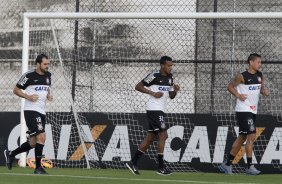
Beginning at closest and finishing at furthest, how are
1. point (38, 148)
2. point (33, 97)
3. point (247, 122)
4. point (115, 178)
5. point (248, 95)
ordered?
point (115, 178), point (33, 97), point (38, 148), point (247, 122), point (248, 95)

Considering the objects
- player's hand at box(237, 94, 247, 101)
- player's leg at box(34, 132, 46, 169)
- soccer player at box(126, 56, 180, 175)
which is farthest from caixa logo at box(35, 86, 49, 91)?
player's hand at box(237, 94, 247, 101)

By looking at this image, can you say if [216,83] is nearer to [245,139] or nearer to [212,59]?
[212,59]

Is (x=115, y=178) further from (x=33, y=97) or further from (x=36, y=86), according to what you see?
(x=36, y=86)

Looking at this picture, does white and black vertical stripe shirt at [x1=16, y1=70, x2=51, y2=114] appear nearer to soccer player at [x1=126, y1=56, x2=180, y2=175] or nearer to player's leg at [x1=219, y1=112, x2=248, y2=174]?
soccer player at [x1=126, y1=56, x2=180, y2=175]

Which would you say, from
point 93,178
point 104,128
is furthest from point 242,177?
point 104,128

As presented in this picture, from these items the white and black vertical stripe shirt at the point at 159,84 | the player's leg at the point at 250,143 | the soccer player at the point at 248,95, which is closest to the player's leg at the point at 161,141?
the white and black vertical stripe shirt at the point at 159,84

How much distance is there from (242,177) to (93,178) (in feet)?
8.83

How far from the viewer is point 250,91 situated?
18.1 metres

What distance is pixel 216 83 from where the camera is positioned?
2066 cm

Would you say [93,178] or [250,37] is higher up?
[250,37]

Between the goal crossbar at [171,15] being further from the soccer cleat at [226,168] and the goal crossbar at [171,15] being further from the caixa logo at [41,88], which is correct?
the soccer cleat at [226,168]

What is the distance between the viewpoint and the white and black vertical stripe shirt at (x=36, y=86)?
17500mm

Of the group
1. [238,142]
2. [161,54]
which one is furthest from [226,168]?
[161,54]

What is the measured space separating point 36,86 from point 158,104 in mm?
2259
